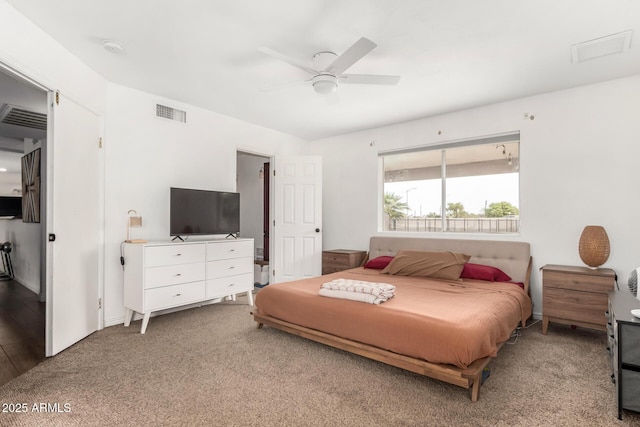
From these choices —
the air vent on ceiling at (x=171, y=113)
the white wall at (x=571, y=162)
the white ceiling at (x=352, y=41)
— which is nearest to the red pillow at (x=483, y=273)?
the white wall at (x=571, y=162)

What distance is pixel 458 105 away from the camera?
4.23m

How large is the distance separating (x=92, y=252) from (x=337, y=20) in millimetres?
3136

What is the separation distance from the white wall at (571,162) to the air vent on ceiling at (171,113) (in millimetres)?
3325

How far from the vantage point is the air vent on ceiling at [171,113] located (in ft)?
13.1

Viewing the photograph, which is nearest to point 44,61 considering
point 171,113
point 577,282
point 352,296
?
point 171,113

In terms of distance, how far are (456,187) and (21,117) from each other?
19.2ft

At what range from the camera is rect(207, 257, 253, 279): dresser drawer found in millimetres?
3910

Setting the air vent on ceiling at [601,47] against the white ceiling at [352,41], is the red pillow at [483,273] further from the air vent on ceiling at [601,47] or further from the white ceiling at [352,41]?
the air vent on ceiling at [601,47]

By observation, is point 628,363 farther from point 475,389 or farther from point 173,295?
point 173,295

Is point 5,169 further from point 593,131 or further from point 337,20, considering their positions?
point 593,131

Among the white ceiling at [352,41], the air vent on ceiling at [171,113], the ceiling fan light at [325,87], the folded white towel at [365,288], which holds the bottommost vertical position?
the folded white towel at [365,288]

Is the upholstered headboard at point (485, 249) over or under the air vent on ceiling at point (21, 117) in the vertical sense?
under

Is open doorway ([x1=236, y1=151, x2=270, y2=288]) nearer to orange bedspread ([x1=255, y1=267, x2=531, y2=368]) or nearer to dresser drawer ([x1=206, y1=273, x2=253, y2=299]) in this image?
dresser drawer ([x1=206, y1=273, x2=253, y2=299])

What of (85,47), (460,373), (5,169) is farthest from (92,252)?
(5,169)
